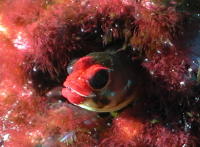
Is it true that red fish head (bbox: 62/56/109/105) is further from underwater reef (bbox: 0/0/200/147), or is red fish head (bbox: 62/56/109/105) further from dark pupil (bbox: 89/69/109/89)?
underwater reef (bbox: 0/0/200/147)

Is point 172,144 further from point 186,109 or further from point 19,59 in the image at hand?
point 19,59

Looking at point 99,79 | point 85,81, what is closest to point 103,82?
point 99,79

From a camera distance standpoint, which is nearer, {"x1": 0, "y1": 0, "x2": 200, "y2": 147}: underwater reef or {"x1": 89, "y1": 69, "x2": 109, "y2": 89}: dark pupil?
{"x1": 89, "y1": 69, "x2": 109, "y2": 89}: dark pupil

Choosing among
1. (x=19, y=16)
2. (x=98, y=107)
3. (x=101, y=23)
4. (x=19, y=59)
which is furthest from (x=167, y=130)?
(x=19, y=16)

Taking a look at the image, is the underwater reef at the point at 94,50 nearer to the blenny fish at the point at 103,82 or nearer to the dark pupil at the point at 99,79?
the blenny fish at the point at 103,82

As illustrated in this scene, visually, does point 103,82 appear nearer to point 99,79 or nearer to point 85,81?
point 99,79

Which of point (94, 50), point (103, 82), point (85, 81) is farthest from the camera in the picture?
point (94, 50)

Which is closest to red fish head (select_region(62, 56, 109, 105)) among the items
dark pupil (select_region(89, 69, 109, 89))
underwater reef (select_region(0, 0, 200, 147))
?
dark pupil (select_region(89, 69, 109, 89))

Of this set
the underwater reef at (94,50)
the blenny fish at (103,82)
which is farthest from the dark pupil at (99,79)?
the underwater reef at (94,50)
